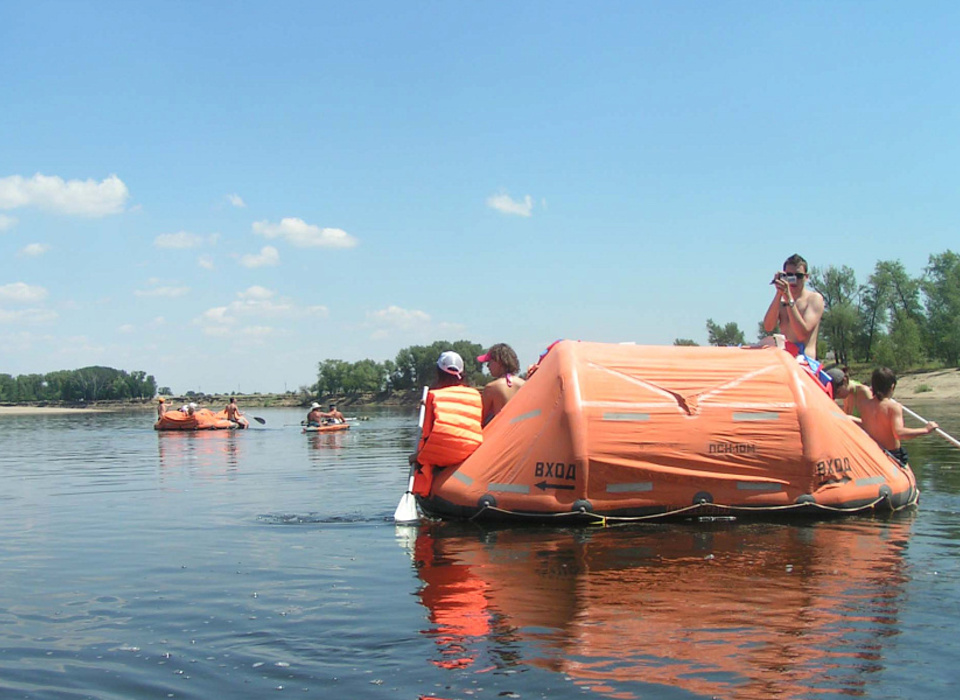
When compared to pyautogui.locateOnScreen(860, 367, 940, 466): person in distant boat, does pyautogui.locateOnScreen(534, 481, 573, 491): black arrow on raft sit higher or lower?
lower

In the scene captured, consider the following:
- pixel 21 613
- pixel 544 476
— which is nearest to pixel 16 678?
pixel 21 613

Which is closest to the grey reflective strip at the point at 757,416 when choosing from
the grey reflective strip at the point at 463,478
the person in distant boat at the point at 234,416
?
the grey reflective strip at the point at 463,478

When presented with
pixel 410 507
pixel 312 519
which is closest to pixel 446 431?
pixel 410 507

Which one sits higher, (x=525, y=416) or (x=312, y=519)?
(x=525, y=416)

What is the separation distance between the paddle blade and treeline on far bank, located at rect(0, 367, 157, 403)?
158006mm

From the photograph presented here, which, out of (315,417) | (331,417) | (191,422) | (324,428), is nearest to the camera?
(324,428)

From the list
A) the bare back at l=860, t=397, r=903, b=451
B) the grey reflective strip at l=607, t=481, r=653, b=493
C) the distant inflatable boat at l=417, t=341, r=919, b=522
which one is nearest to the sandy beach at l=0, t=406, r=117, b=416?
the distant inflatable boat at l=417, t=341, r=919, b=522

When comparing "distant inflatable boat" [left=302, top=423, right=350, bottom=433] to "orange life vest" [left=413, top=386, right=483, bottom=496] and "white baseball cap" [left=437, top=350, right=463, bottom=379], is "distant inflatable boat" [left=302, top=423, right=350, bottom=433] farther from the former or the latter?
"orange life vest" [left=413, top=386, right=483, bottom=496]

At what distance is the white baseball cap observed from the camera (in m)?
9.20

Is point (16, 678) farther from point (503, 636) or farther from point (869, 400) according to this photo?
point (869, 400)

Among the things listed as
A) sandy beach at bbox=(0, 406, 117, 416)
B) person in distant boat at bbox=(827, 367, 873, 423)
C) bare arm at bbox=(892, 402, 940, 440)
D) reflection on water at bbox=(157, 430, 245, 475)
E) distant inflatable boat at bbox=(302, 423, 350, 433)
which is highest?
person in distant boat at bbox=(827, 367, 873, 423)

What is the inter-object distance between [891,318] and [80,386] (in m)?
143

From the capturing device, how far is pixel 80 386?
538 ft

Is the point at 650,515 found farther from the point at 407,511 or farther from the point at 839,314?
the point at 839,314
